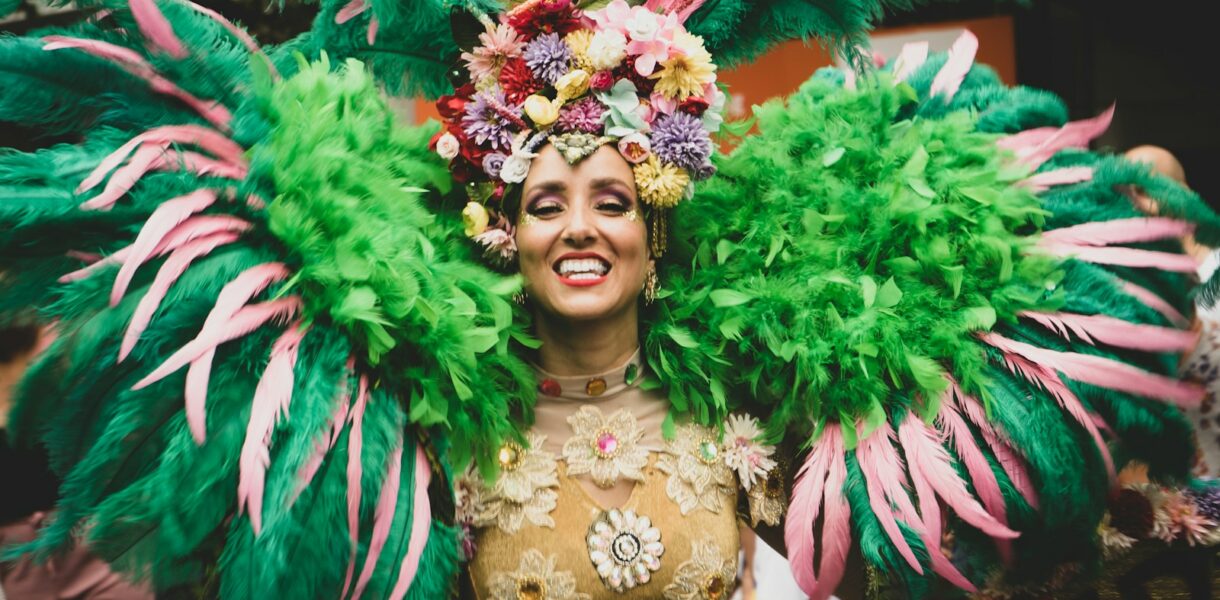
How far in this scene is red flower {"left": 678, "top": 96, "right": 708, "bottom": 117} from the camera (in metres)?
1.98

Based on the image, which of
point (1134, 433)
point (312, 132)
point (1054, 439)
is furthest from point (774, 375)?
point (312, 132)

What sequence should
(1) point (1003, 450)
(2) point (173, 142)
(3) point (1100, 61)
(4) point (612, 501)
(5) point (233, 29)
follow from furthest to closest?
(3) point (1100, 61) → (4) point (612, 501) → (1) point (1003, 450) → (5) point (233, 29) → (2) point (173, 142)

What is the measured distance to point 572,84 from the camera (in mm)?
1923

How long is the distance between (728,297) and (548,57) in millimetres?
621

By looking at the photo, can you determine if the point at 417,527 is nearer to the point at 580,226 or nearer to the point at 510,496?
the point at 510,496

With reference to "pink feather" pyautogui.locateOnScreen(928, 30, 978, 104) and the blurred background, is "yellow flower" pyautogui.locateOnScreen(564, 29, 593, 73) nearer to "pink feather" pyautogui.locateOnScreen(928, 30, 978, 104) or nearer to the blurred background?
"pink feather" pyautogui.locateOnScreen(928, 30, 978, 104)

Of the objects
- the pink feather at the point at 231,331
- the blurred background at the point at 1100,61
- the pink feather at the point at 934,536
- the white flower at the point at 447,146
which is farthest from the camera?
the blurred background at the point at 1100,61

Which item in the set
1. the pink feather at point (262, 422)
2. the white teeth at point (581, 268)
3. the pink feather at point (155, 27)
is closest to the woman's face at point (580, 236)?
the white teeth at point (581, 268)

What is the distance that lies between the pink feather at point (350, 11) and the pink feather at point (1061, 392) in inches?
58.3

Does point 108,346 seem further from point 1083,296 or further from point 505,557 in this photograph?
point 1083,296

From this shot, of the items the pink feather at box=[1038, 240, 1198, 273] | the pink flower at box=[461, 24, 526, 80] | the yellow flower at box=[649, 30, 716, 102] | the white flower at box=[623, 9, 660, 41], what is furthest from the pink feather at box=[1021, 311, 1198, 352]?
the pink flower at box=[461, 24, 526, 80]

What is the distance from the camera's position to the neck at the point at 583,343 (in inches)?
81.4

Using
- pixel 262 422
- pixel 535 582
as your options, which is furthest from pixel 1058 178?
pixel 262 422

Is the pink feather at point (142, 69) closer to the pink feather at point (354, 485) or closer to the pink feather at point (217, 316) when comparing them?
the pink feather at point (217, 316)
